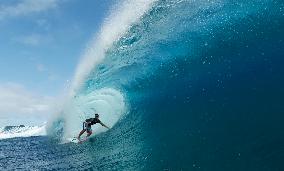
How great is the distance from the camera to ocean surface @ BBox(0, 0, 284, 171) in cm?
975

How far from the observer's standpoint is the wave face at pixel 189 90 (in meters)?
9.70

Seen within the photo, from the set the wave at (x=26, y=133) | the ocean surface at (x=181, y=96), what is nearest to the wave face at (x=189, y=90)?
the ocean surface at (x=181, y=96)

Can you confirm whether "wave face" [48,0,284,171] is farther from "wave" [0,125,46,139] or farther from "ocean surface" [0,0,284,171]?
"wave" [0,125,46,139]

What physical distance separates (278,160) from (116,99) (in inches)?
464

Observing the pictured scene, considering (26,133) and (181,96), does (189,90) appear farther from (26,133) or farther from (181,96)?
(26,133)

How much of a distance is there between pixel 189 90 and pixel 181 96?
0.42 meters

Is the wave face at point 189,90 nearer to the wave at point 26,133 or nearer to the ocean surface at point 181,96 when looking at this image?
the ocean surface at point 181,96

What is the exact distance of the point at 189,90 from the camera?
15.8m

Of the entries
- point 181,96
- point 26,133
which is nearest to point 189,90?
point 181,96

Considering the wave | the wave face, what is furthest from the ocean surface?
the wave

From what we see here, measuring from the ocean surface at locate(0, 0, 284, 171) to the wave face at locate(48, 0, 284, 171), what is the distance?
0.05 m

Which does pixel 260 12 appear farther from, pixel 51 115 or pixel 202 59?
pixel 51 115

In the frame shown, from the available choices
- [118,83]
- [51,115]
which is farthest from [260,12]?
[51,115]

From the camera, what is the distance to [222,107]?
12664 mm
